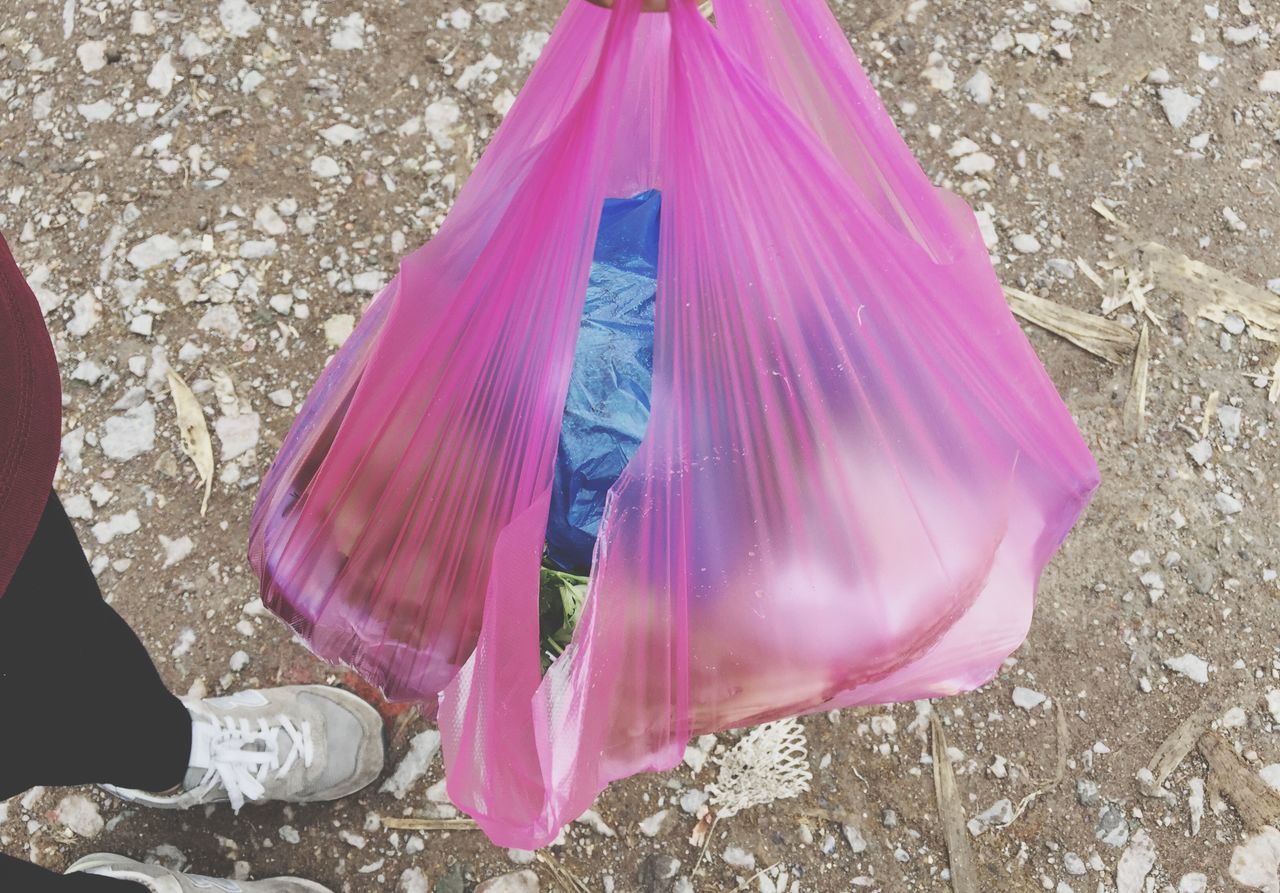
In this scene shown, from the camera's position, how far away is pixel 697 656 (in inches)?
30.0

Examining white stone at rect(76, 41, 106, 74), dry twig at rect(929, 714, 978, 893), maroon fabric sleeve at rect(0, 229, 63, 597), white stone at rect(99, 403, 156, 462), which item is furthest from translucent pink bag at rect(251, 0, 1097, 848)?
white stone at rect(76, 41, 106, 74)

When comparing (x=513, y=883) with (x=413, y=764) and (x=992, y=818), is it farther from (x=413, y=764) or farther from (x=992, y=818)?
(x=992, y=818)

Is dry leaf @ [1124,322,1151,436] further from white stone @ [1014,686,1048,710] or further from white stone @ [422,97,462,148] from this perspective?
white stone @ [422,97,462,148]

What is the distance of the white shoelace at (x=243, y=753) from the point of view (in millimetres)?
1064

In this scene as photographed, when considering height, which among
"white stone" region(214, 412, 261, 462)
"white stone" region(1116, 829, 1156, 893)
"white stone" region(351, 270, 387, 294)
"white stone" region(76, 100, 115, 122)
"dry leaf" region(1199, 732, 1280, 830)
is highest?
"white stone" region(76, 100, 115, 122)

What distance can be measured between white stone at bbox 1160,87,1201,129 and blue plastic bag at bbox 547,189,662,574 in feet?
3.44

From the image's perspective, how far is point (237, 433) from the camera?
1312mm

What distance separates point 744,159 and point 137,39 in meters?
1.26

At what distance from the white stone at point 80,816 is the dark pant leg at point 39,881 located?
348 mm

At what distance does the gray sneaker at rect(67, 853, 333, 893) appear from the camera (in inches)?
37.7

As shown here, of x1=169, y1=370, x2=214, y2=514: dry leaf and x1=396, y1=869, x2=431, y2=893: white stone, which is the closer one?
x1=396, y1=869, x2=431, y2=893: white stone

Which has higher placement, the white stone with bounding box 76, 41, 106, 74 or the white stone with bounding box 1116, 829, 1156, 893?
the white stone with bounding box 76, 41, 106, 74

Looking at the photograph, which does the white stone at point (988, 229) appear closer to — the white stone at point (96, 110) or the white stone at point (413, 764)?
the white stone at point (413, 764)

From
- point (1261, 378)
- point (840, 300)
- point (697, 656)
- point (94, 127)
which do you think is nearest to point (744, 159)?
point (840, 300)
